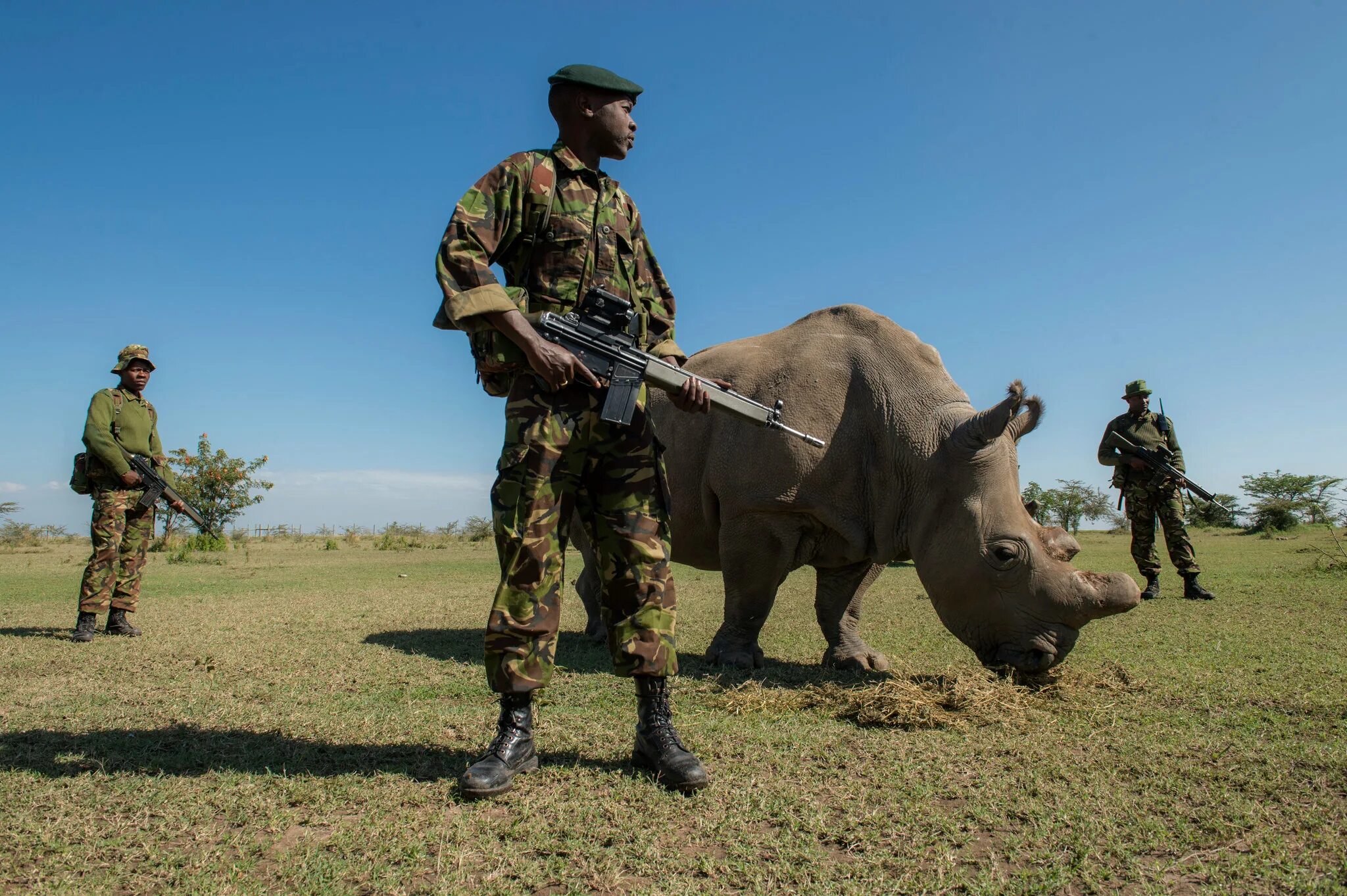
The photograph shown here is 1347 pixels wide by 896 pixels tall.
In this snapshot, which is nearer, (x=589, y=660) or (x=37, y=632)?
(x=589, y=660)

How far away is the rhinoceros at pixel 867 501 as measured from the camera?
173 inches

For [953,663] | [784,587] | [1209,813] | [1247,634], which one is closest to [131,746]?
[1209,813]

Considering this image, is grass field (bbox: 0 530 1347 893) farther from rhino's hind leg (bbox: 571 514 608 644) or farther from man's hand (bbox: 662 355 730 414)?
man's hand (bbox: 662 355 730 414)

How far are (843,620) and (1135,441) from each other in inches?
267

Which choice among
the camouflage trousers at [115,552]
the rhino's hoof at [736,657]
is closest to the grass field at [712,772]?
the rhino's hoof at [736,657]

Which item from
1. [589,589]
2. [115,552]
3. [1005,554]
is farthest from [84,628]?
[1005,554]

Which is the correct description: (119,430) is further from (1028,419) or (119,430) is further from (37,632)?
(1028,419)

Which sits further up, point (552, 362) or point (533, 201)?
point (533, 201)

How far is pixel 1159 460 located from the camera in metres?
10.2

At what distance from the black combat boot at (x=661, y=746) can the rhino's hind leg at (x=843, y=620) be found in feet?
8.53

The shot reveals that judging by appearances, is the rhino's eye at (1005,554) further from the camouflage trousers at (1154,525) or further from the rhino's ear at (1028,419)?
the camouflage trousers at (1154,525)

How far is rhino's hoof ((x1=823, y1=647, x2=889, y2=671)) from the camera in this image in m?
5.48

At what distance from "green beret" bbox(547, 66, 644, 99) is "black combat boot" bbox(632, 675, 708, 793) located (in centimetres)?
240

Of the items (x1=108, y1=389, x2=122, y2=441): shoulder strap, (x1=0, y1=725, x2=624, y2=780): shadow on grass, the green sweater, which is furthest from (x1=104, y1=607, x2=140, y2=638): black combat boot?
(x1=0, y1=725, x2=624, y2=780): shadow on grass
